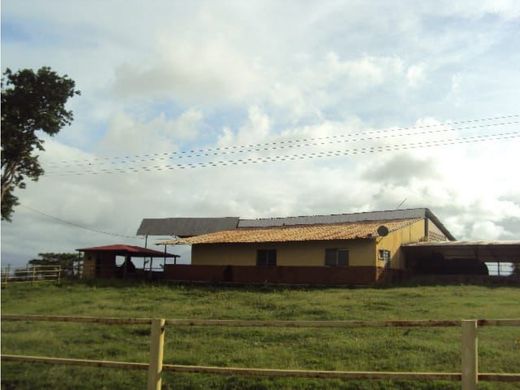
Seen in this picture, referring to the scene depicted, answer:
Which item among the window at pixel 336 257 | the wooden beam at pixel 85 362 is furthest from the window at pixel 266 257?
the wooden beam at pixel 85 362

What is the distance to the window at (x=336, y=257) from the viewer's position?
3170 centimetres

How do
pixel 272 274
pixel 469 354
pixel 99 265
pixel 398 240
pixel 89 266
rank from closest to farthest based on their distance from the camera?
1. pixel 469 354
2. pixel 272 274
3. pixel 398 240
4. pixel 99 265
5. pixel 89 266

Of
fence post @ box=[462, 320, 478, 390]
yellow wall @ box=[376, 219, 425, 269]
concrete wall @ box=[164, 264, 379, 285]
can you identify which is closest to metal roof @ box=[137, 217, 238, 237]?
concrete wall @ box=[164, 264, 379, 285]

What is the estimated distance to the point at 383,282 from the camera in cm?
3103

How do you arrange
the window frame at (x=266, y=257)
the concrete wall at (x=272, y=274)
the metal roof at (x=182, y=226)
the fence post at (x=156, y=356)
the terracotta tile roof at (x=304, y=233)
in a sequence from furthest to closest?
the metal roof at (x=182, y=226) < the window frame at (x=266, y=257) < the terracotta tile roof at (x=304, y=233) < the concrete wall at (x=272, y=274) < the fence post at (x=156, y=356)

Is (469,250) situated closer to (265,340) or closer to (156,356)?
(265,340)

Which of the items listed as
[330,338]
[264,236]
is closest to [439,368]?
[330,338]

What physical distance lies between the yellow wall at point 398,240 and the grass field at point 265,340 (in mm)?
8099

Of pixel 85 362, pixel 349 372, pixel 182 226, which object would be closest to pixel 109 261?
pixel 182 226

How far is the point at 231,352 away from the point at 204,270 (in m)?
25.0

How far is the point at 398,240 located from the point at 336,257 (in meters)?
5.10

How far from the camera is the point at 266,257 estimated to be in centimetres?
3447

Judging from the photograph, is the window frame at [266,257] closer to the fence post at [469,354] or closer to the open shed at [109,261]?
the open shed at [109,261]

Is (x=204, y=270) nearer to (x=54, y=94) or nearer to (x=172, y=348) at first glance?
(x=54, y=94)
